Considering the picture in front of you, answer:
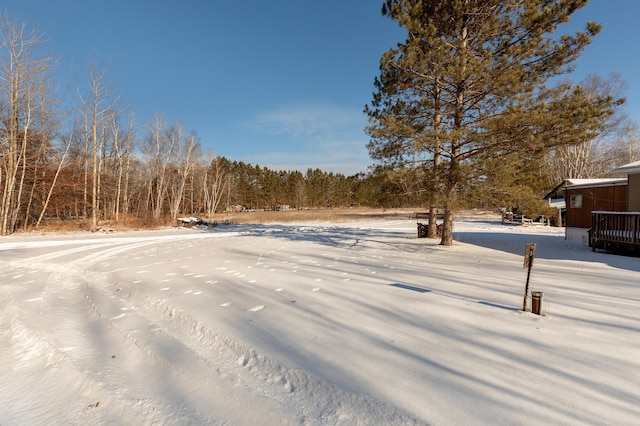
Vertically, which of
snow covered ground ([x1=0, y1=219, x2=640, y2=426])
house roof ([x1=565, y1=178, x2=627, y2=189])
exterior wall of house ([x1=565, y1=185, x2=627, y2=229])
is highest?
house roof ([x1=565, y1=178, x2=627, y2=189])

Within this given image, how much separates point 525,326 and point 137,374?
430 cm

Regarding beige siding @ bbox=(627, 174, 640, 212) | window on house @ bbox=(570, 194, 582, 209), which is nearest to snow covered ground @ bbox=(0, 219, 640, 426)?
beige siding @ bbox=(627, 174, 640, 212)

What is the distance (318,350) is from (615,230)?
1222cm

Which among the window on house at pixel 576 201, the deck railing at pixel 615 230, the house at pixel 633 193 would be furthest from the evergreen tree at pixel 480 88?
→ the window on house at pixel 576 201

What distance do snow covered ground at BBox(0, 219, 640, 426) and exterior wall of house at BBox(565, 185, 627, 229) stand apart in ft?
31.9

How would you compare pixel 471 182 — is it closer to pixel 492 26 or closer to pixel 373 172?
pixel 373 172

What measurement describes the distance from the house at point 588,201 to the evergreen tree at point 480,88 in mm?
7128

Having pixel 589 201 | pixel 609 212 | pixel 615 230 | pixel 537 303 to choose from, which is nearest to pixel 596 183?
pixel 589 201

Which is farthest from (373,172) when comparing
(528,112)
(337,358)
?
(337,358)

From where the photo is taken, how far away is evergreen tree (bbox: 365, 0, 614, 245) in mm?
7891

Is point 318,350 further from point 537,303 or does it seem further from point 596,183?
point 596,183

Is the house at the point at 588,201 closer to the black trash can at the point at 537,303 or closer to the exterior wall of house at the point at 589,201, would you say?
the exterior wall of house at the point at 589,201

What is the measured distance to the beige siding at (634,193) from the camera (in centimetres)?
1062

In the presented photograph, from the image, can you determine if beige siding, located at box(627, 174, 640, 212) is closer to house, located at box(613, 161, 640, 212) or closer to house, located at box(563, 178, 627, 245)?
house, located at box(613, 161, 640, 212)
